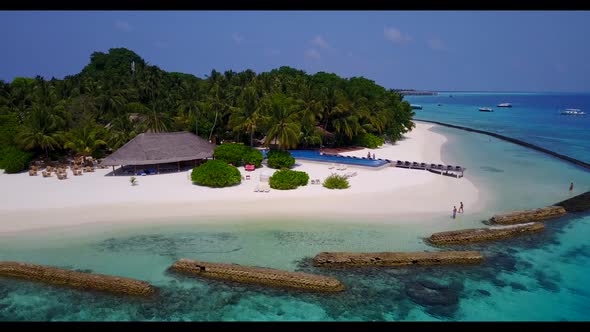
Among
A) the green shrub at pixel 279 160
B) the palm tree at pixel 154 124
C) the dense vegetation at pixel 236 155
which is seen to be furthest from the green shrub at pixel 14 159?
the green shrub at pixel 279 160

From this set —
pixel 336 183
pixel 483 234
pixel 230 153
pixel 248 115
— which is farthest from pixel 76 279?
pixel 248 115

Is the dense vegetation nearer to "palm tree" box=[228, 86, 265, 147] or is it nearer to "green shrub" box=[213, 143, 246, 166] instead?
"green shrub" box=[213, 143, 246, 166]

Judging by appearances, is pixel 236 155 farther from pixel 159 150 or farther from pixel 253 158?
pixel 159 150

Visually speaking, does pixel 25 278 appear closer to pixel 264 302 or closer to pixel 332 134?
pixel 264 302

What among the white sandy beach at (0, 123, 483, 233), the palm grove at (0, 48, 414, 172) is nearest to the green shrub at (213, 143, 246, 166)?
the palm grove at (0, 48, 414, 172)

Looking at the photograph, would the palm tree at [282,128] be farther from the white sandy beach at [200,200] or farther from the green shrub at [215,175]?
the green shrub at [215,175]
